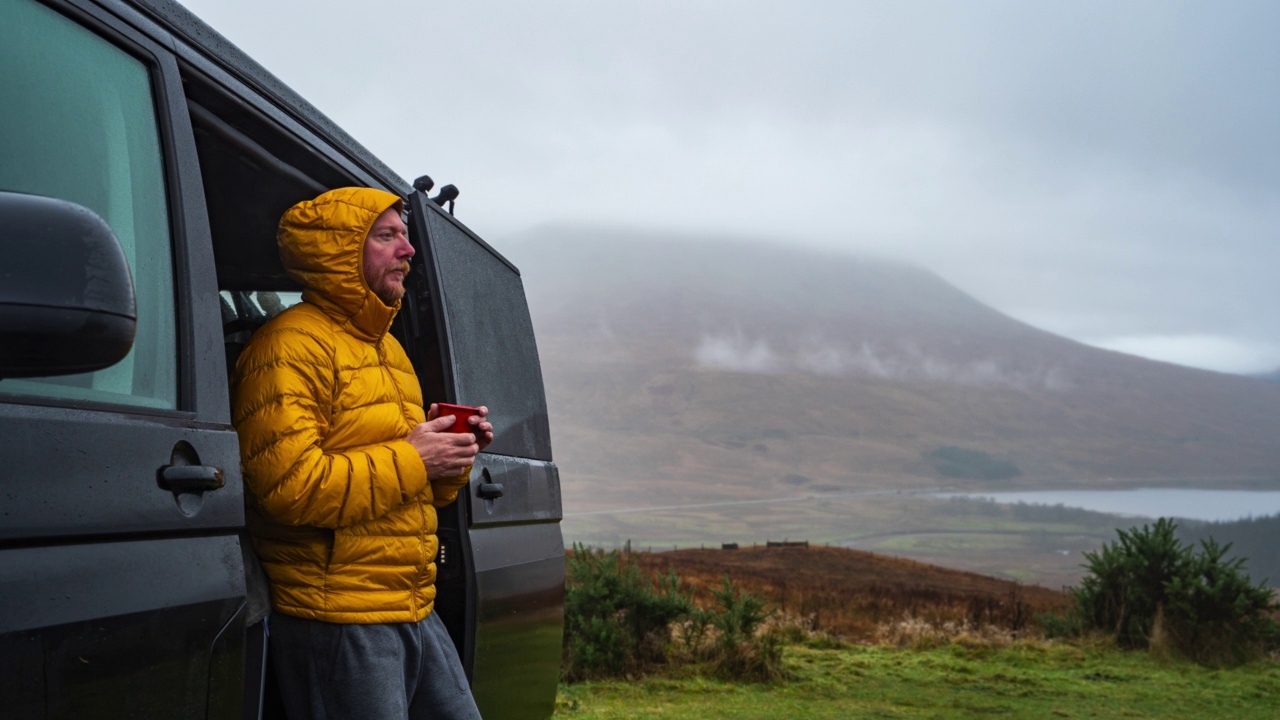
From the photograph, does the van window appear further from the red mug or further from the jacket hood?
the red mug

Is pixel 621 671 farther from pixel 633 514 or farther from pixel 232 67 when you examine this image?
pixel 633 514

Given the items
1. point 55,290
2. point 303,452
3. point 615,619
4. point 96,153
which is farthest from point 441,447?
point 615,619

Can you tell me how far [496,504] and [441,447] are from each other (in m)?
0.83

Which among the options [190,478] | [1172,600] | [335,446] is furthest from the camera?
A: [1172,600]

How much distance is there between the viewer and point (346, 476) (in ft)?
7.32

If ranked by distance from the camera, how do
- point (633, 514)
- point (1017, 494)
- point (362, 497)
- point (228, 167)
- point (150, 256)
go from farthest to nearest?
1. point (1017, 494)
2. point (633, 514)
3. point (228, 167)
4. point (362, 497)
5. point (150, 256)

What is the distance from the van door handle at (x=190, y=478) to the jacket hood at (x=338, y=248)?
2.33 feet

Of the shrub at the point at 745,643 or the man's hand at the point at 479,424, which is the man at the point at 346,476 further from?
the shrub at the point at 745,643

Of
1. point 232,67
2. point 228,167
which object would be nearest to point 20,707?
point 232,67

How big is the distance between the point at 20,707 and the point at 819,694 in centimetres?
819

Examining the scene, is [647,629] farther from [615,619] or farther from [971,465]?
[971,465]

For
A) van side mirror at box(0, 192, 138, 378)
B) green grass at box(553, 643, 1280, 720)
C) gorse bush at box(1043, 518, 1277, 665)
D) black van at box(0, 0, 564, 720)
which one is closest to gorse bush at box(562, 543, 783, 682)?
green grass at box(553, 643, 1280, 720)

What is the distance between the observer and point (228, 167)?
9.30 feet

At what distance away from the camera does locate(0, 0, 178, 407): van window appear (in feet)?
5.30
